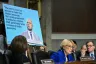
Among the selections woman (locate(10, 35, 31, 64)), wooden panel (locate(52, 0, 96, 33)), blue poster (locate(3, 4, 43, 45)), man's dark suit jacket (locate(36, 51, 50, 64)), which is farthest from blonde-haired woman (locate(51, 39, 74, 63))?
wooden panel (locate(52, 0, 96, 33))

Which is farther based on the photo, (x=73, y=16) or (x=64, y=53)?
(x=73, y=16)

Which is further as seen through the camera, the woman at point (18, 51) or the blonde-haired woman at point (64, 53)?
the blonde-haired woman at point (64, 53)

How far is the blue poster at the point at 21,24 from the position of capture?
5105 millimetres

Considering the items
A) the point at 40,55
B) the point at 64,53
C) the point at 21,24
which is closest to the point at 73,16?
the point at 64,53

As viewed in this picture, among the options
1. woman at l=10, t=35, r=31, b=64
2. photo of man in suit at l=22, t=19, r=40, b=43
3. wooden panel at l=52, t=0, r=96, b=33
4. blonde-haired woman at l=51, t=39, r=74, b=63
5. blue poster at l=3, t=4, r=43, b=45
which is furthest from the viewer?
wooden panel at l=52, t=0, r=96, b=33

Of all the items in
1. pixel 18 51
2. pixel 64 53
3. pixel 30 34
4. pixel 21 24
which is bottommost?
pixel 64 53

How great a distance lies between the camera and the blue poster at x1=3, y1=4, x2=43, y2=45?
16.8 feet

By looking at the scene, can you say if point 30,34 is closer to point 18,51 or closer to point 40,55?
point 40,55

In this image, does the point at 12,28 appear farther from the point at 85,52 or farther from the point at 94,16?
the point at 94,16

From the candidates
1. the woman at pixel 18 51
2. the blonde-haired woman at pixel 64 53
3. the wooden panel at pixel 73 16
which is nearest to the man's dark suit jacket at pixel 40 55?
the blonde-haired woman at pixel 64 53

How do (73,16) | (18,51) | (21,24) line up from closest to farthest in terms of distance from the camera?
(18,51)
(21,24)
(73,16)

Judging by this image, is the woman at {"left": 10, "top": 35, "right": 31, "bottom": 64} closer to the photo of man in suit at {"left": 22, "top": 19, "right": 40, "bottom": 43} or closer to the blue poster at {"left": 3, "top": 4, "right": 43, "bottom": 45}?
the blue poster at {"left": 3, "top": 4, "right": 43, "bottom": 45}

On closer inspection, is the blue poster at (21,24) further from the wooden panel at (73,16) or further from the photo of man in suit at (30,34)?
the wooden panel at (73,16)

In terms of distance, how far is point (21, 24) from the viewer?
539 cm
